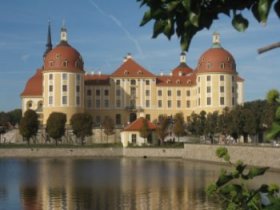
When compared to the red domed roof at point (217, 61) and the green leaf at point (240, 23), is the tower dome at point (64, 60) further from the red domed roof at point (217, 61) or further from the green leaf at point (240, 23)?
the green leaf at point (240, 23)

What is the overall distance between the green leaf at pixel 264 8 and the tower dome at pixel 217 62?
60.8 meters

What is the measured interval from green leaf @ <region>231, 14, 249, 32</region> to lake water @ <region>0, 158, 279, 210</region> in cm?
1550

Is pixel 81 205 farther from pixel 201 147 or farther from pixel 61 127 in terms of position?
pixel 61 127

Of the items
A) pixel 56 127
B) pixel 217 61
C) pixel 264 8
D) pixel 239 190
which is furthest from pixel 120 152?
pixel 264 8

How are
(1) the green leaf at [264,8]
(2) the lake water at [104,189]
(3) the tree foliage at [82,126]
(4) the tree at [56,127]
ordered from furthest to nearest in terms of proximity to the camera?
(3) the tree foliage at [82,126]
(4) the tree at [56,127]
(2) the lake water at [104,189]
(1) the green leaf at [264,8]

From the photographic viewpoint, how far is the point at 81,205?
18453 mm

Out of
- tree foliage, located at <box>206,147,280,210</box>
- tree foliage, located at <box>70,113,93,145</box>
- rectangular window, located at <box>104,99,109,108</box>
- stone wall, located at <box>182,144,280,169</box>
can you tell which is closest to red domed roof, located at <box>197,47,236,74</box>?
rectangular window, located at <box>104,99,109,108</box>

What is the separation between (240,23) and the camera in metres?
1.97

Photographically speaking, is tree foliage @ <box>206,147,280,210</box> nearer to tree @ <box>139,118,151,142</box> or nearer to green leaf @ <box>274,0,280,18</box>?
green leaf @ <box>274,0,280,18</box>

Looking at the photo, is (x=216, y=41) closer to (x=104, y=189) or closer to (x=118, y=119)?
(x=118, y=119)

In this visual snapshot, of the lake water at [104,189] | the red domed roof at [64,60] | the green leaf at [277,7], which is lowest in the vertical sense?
the lake water at [104,189]

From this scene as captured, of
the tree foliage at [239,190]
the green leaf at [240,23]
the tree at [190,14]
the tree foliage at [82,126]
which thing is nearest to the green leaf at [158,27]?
the tree at [190,14]


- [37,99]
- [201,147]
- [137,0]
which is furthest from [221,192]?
[37,99]

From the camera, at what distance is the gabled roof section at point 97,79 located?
6625cm
